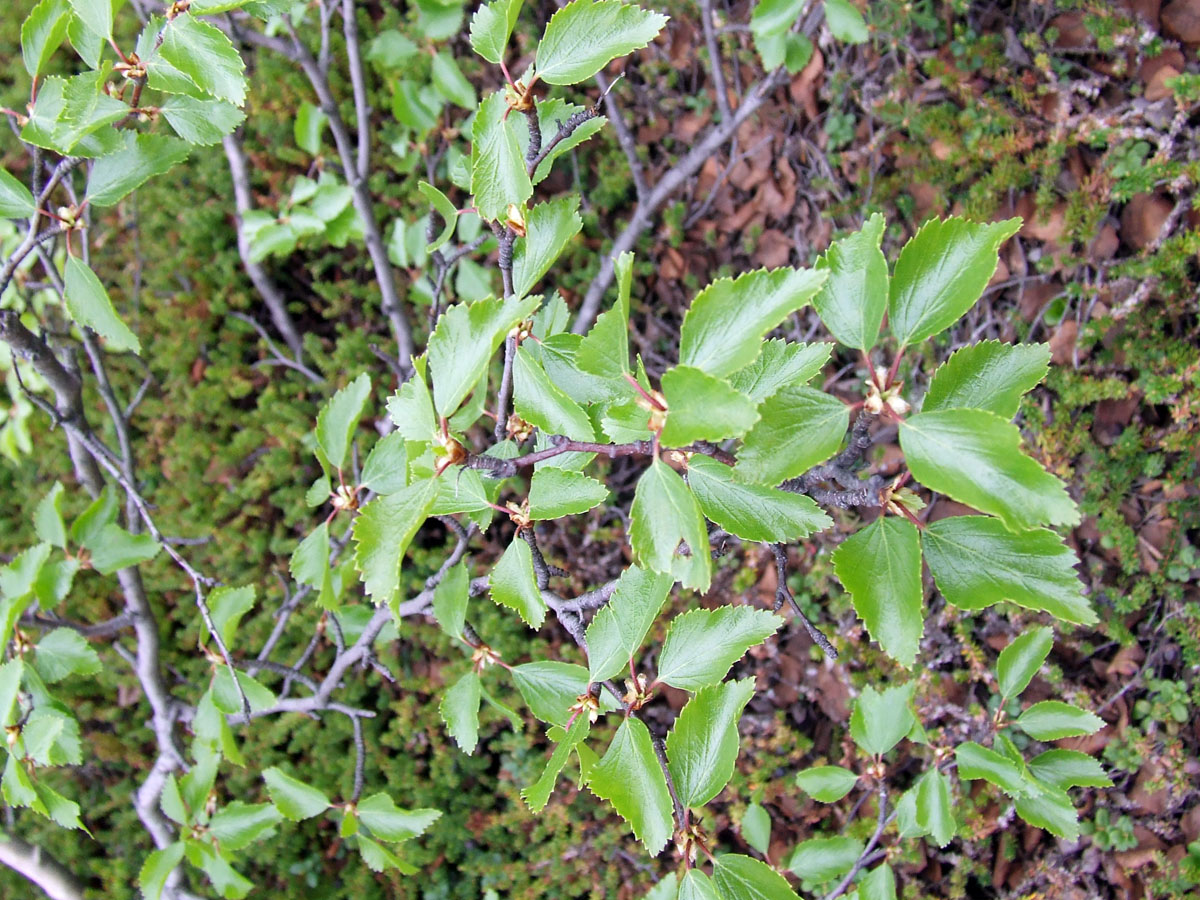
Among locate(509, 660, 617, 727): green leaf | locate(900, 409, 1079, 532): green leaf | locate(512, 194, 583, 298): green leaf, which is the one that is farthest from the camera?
locate(509, 660, 617, 727): green leaf

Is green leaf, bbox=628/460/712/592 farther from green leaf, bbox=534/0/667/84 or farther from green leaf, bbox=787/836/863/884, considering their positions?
green leaf, bbox=787/836/863/884

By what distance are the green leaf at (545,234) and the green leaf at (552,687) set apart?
61 centimetres

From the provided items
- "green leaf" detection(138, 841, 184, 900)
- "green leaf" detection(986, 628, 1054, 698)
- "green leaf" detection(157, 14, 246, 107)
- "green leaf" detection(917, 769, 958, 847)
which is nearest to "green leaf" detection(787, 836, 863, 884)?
"green leaf" detection(917, 769, 958, 847)

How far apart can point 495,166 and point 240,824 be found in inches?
61.7

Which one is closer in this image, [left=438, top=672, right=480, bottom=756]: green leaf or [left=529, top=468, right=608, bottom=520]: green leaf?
[left=529, top=468, right=608, bottom=520]: green leaf

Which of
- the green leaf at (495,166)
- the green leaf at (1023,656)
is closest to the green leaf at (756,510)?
the green leaf at (495,166)

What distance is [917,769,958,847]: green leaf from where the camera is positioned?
1392 mm

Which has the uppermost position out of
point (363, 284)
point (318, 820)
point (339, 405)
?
point (339, 405)

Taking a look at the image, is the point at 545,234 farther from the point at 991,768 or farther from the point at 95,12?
the point at 991,768

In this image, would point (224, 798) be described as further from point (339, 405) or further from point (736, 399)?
point (736, 399)

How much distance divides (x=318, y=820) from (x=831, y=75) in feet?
8.90

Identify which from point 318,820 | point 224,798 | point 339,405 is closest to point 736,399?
point 339,405

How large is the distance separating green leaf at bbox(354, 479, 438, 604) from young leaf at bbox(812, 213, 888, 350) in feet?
1.53

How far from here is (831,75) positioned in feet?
7.68
